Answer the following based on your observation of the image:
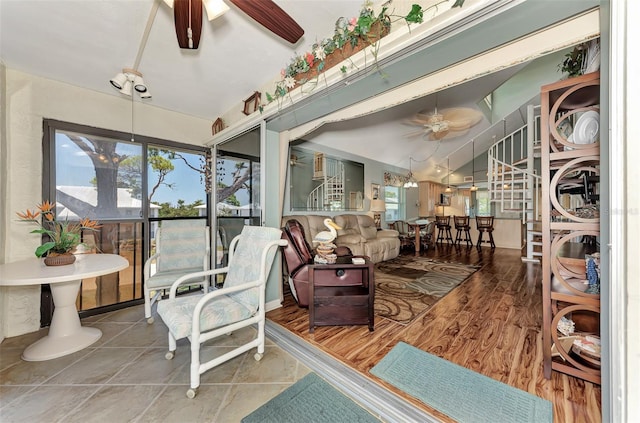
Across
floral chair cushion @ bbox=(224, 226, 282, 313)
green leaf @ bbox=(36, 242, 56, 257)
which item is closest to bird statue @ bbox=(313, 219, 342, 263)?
floral chair cushion @ bbox=(224, 226, 282, 313)

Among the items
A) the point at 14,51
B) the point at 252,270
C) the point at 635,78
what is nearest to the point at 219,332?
the point at 252,270

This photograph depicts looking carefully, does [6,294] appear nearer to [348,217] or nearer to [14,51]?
[14,51]

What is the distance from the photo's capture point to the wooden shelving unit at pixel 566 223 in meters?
1.42

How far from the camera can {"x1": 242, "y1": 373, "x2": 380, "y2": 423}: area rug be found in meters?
1.32

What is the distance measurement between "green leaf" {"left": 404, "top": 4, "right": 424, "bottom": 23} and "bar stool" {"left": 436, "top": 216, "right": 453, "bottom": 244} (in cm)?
713

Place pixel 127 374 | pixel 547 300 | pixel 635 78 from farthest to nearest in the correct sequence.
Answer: pixel 127 374 < pixel 547 300 < pixel 635 78

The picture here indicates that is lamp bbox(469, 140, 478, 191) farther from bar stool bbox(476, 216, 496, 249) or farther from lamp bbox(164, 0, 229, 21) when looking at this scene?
lamp bbox(164, 0, 229, 21)

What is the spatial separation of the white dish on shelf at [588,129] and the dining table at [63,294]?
3467mm

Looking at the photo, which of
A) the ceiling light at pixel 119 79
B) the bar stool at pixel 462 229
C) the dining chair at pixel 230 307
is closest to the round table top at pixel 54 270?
the dining chair at pixel 230 307

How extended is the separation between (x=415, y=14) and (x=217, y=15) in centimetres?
108

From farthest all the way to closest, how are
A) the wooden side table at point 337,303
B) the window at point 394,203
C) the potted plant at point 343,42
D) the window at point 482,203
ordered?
the window at point 482,203
the window at point 394,203
the wooden side table at point 337,303
the potted plant at point 343,42

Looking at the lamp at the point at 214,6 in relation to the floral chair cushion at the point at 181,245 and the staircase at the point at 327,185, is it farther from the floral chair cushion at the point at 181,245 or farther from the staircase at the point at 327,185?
the staircase at the point at 327,185

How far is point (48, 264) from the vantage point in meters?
1.99

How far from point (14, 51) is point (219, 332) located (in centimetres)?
303
